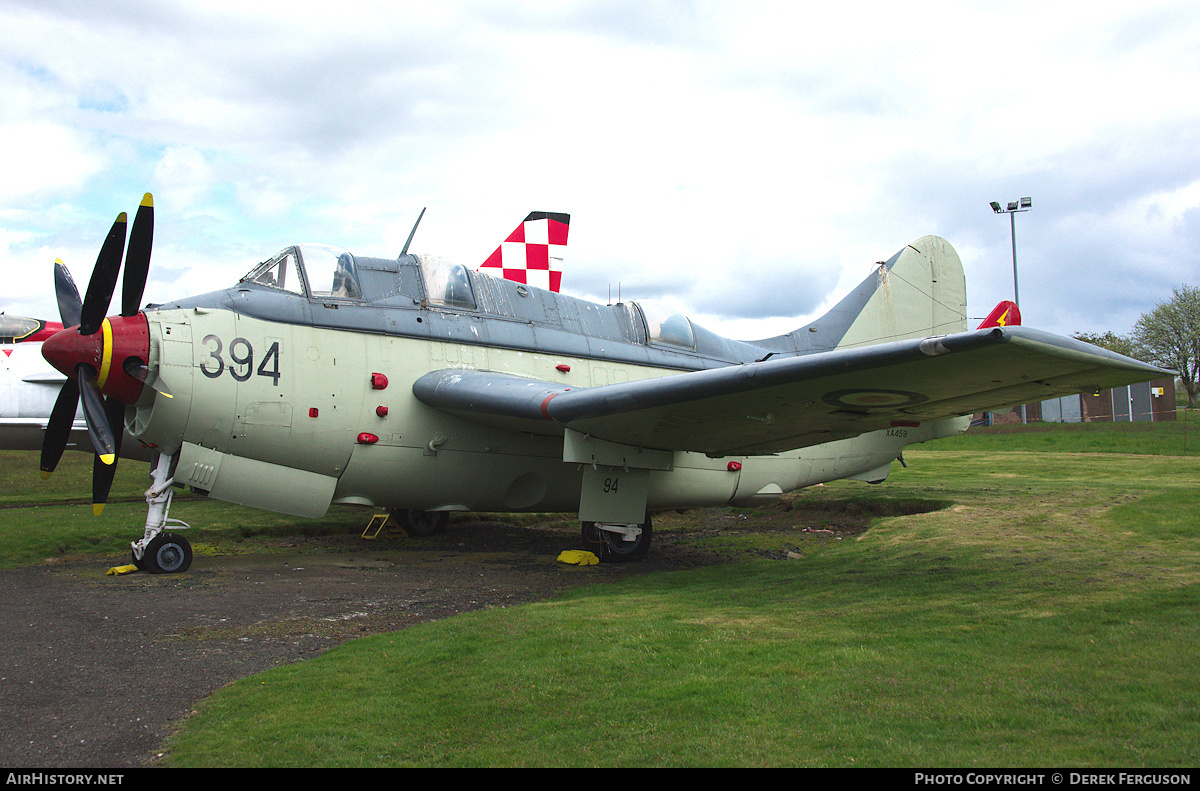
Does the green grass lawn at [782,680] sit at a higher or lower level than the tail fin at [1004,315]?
lower

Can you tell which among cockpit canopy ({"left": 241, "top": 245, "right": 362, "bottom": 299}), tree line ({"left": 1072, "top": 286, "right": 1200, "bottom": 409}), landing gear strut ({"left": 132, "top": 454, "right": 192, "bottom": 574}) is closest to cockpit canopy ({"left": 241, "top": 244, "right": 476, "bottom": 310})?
cockpit canopy ({"left": 241, "top": 245, "right": 362, "bottom": 299})

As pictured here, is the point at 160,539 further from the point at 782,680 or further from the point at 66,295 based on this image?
the point at 782,680

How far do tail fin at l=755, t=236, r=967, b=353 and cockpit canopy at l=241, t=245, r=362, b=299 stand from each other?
7732mm

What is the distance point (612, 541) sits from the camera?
429 inches

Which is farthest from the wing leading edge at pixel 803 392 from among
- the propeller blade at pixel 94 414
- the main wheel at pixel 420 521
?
the main wheel at pixel 420 521

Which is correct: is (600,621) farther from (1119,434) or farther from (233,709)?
(1119,434)

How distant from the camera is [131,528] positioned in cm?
1241

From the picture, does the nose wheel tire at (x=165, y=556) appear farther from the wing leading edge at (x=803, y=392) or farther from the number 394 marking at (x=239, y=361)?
the wing leading edge at (x=803, y=392)

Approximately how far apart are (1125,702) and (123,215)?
10.4m

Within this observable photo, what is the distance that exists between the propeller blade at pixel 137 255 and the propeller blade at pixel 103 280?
A: 0.16 meters

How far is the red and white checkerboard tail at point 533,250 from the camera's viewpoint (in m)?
17.1

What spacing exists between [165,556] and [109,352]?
252 centimetres

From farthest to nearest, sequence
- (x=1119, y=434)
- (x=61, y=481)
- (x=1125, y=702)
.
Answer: (x=1119, y=434)
(x=61, y=481)
(x=1125, y=702)
